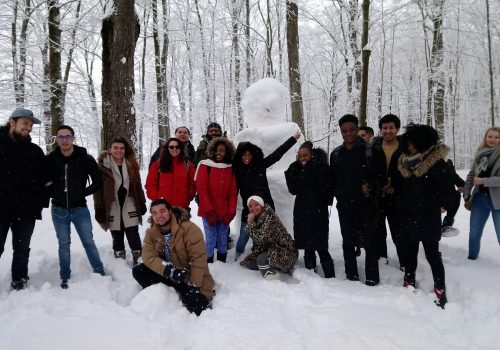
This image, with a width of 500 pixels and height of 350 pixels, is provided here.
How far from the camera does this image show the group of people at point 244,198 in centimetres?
335

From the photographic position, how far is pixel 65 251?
3795 mm

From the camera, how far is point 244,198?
450cm

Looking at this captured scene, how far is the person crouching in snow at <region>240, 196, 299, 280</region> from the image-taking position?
3979 mm

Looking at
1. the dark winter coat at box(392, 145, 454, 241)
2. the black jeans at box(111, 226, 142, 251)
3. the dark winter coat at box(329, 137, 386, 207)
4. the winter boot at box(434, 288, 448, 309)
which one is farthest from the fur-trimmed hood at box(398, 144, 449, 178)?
the black jeans at box(111, 226, 142, 251)

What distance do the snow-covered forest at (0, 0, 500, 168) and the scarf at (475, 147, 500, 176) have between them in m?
4.23

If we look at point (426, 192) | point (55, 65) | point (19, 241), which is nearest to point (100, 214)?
point (19, 241)

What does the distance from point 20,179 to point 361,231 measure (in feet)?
11.9

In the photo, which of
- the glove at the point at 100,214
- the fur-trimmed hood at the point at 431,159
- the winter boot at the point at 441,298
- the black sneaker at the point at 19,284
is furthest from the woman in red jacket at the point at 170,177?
the winter boot at the point at 441,298

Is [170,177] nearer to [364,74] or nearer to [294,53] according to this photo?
[294,53]

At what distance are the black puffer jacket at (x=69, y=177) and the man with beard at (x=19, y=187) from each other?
0.40 feet

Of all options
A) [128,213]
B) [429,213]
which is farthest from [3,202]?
[429,213]

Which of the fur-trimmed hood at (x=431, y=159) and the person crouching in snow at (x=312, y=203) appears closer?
the fur-trimmed hood at (x=431, y=159)

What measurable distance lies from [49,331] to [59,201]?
4.75 ft

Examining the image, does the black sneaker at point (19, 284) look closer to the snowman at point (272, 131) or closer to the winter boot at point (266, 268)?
the winter boot at point (266, 268)
